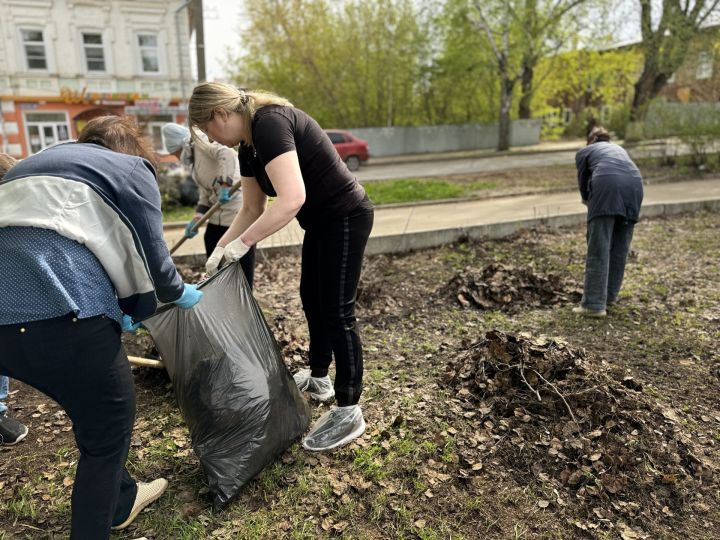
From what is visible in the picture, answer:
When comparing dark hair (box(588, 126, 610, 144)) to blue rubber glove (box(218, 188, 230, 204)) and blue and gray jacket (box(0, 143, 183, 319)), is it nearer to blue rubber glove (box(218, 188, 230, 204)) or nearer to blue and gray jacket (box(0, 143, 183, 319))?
blue rubber glove (box(218, 188, 230, 204))

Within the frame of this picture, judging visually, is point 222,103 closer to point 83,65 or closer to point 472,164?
point 472,164

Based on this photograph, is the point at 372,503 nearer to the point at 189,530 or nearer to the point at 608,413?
the point at 189,530

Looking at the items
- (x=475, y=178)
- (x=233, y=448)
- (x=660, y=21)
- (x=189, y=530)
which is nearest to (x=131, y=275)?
(x=233, y=448)

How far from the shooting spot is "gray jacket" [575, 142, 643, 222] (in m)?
3.75

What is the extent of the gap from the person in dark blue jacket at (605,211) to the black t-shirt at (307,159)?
7.14 feet

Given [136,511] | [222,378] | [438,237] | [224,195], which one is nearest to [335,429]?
[222,378]

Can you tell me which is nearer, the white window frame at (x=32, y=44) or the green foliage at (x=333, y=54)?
the white window frame at (x=32, y=44)

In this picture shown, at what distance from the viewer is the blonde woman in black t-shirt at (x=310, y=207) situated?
2068 millimetres

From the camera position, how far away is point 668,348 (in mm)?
3416

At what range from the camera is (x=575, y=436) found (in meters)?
2.41

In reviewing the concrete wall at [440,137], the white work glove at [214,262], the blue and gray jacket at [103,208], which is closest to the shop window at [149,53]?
the concrete wall at [440,137]

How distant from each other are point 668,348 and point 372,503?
2286 millimetres

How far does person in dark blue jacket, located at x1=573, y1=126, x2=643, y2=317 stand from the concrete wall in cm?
2168

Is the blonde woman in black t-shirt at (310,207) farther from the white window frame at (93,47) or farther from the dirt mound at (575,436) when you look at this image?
the white window frame at (93,47)
